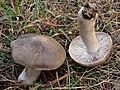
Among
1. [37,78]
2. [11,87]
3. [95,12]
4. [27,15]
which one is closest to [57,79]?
[37,78]

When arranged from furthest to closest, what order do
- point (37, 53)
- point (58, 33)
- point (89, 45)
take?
1. point (58, 33)
2. point (89, 45)
3. point (37, 53)

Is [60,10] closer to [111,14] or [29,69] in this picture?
[111,14]

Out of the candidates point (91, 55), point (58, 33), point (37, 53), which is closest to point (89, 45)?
point (91, 55)

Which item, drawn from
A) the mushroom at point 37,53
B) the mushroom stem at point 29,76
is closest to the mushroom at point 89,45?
the mushroom at point 37,53

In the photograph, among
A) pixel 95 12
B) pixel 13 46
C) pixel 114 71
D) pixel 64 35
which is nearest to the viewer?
pixel 95 12

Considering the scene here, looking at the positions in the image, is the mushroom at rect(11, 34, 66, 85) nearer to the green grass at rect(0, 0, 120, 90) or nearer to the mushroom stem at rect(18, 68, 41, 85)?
the mushroom stem at rect(18, 68, 41, 85)

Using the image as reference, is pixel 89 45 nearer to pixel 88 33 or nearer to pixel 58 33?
pixel 88 33

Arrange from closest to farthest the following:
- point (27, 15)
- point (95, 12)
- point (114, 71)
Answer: point (95, 12), point (114, 71), point (27, 15)
